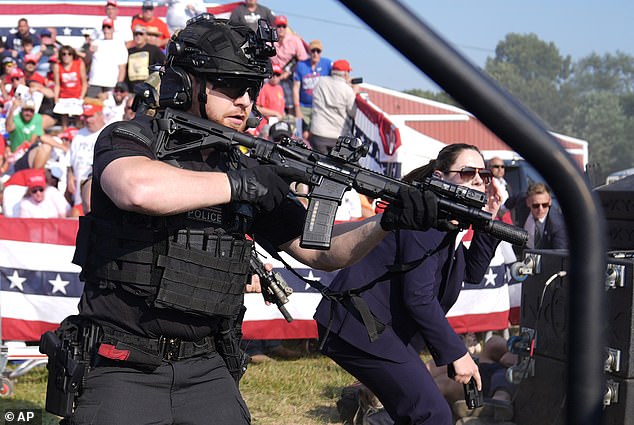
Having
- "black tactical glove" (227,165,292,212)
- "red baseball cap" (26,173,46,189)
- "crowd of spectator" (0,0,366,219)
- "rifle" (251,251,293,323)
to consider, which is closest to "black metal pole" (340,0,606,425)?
"black tactical glove" (227,165,292,212)

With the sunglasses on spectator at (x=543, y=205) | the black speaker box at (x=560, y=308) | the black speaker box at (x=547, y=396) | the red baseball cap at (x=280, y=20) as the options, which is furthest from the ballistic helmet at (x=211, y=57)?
the red baseball cap at (x=280, y=20)

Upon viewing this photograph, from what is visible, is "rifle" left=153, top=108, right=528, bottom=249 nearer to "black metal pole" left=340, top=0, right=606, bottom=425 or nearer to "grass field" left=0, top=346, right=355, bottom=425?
"black metal pole" left=340, top=0, right=606, bottom=425

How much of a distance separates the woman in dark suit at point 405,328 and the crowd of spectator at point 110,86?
7.53 metres

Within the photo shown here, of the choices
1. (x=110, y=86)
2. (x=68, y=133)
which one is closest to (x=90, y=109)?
(x=68, y=133)

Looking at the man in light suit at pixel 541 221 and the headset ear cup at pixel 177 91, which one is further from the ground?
the headset ear cup at pixel 177 91

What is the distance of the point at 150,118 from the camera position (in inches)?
121

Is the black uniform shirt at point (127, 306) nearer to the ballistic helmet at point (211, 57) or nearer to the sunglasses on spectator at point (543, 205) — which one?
the ballistic helmet at point (211, 57)

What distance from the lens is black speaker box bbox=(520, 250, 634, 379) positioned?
198 inches

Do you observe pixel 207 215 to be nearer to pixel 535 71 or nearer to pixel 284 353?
pixel 284 353

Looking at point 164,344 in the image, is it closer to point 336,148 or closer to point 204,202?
point 204,202

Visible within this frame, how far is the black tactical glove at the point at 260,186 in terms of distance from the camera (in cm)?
277

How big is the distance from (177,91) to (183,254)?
0.57 m

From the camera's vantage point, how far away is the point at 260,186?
2.80 m

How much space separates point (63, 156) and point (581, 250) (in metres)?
11.2
